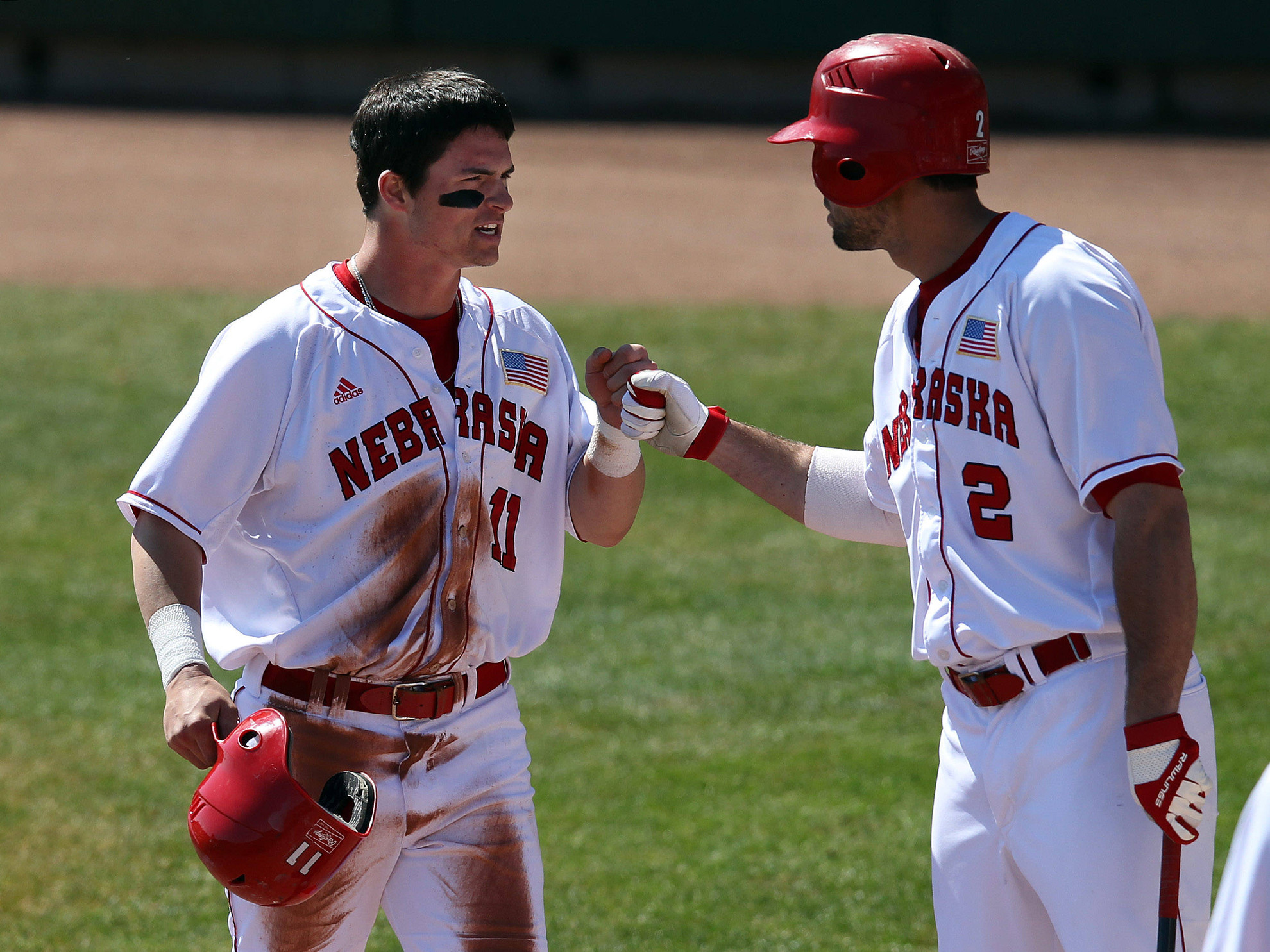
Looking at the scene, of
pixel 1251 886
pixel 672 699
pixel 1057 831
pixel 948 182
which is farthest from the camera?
pixel 672 699

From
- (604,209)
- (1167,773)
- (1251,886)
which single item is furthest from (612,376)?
(604,209)

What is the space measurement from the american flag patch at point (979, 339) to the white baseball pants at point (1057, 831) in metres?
0.63

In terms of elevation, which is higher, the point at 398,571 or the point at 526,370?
the point at 526,370

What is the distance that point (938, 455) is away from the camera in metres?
3.15

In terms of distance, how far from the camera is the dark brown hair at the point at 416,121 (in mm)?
3199

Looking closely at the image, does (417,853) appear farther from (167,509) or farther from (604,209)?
(604,209)

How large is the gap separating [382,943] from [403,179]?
9.22 feet

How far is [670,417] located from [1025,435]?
39.2 inches

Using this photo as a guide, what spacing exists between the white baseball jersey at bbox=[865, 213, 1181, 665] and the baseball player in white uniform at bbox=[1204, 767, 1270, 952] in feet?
4.32

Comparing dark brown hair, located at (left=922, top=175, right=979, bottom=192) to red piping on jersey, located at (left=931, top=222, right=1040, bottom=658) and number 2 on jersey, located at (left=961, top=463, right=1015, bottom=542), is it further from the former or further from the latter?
number 2 on jersey, located at (left=961, top=463, right=1015, bottom=542)

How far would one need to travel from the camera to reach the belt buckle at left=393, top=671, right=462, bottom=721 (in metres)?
3.17

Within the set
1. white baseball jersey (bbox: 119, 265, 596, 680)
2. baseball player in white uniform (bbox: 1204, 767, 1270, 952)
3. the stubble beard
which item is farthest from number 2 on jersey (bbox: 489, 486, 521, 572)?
baseball player in white uniform (bbox: 1204, 767, 1270, 952)

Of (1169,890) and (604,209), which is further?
(604,209)

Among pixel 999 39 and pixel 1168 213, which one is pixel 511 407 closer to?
pixel 1168 213
